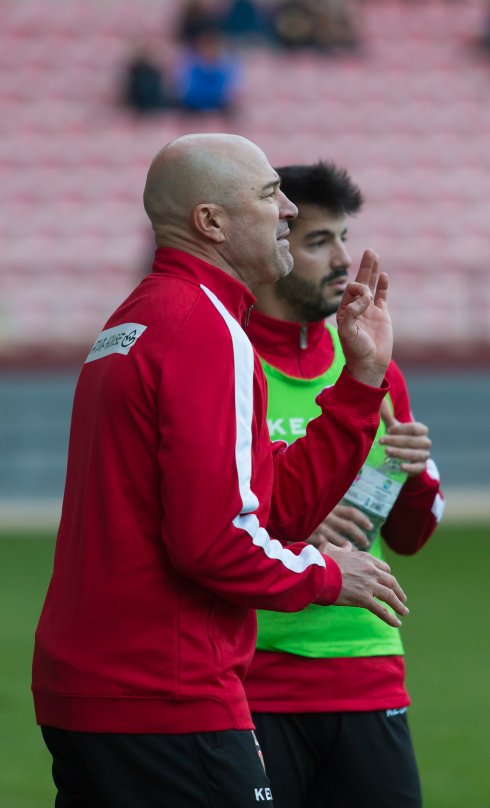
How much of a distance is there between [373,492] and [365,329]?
0.78 m

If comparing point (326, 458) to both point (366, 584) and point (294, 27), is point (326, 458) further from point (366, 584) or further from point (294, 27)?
point (294, 27)

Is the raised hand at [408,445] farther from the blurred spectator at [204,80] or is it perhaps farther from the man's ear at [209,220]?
the blurred spectator at [204,80]

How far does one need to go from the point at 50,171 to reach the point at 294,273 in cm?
1320

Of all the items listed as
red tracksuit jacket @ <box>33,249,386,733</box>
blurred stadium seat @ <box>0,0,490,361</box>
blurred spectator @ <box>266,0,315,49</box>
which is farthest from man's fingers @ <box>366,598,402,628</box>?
blurred spectator @ <box>266,0,315,49</box>

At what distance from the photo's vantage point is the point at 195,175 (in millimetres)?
2592

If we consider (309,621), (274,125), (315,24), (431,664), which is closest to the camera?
(309,621)

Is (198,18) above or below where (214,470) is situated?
above

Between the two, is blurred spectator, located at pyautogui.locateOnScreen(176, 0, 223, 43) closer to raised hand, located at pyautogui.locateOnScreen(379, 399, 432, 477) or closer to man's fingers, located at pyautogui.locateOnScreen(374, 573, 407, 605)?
raised hand, located at pyautogui.locateOnScreen(379, 399, 432, 477)

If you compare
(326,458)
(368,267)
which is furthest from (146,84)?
(326,458)

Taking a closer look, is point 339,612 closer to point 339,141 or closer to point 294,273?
point 294,273

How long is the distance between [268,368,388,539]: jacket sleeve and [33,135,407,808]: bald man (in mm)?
95

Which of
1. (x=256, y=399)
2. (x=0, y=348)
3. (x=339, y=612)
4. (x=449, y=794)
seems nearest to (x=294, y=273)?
(x=339, y=612)

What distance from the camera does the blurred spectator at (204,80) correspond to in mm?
15906

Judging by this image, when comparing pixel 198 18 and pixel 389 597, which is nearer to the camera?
pixel 389 597
